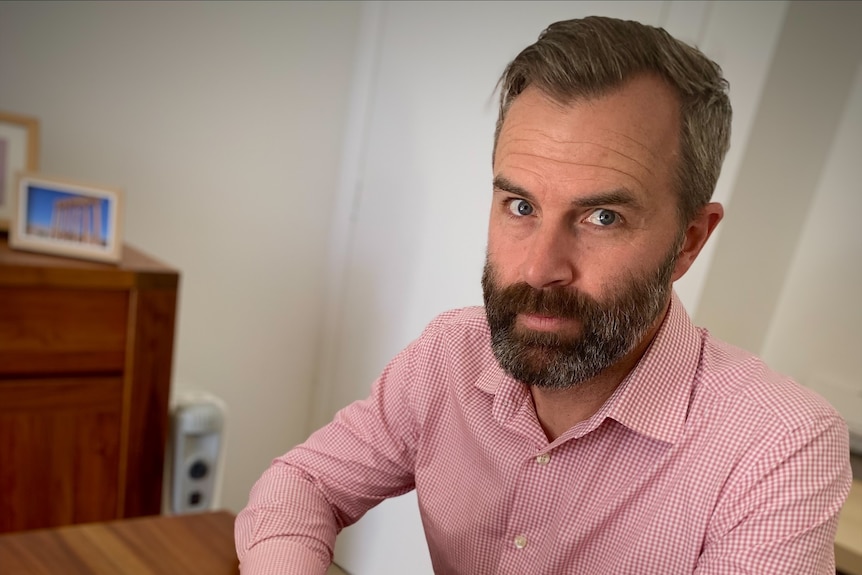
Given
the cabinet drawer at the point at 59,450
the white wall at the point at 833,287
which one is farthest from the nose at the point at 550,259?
the cabinet drawer at the point at 59,450

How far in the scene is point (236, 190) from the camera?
203cm

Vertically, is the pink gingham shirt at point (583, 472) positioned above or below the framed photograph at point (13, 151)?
below

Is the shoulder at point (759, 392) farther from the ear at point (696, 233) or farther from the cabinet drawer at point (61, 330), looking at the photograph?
the cabinet drawer at point (61, 330)

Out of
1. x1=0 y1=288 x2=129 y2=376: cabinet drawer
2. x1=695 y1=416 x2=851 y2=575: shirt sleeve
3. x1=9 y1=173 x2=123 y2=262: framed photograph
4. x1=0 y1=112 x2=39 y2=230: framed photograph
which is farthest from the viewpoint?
x1=0 y1=112 x2=39 y2=230: framed photograph

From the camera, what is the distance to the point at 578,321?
31.6 inches

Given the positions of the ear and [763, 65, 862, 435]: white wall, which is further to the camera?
[763, 65, 862, 435]: white wall

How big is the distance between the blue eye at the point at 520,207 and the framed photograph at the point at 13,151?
1.20 meters

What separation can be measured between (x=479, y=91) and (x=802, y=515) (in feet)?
4.20

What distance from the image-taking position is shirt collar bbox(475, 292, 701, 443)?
820 millimetres

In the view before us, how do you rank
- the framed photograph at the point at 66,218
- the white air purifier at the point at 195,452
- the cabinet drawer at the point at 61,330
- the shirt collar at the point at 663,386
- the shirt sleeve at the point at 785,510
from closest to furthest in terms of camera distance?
the shirt sleeve at the point at 785,510 < the shirt collar at the point at 663,386 < the cabinet drawer at the point at 61,330 < the framed photograph at the point at 66,218 < the white air purifier at the point at 195,452

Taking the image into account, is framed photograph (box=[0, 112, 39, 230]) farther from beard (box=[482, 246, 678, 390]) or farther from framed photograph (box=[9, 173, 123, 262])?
beard (box=[482, 246, 678, 390])

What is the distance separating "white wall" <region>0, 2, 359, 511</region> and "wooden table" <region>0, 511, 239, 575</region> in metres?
1.22

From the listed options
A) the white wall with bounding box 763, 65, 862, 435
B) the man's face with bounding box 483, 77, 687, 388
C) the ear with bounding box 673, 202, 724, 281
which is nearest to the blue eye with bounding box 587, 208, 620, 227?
the man's face with bounding box 483, 77, 687, 388

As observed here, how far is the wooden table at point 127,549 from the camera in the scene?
2.38ft
